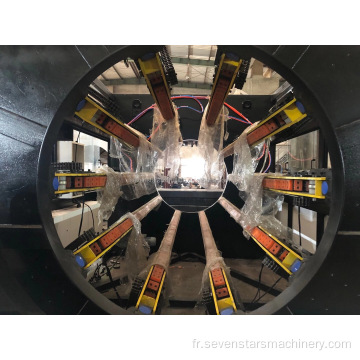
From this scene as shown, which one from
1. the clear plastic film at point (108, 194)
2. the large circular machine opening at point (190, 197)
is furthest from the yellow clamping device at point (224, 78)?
the clear plastic film at point (108, 194)

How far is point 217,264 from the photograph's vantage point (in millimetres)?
1419

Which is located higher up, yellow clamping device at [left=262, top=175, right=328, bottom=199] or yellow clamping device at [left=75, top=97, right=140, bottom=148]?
yellow clamping device at [left=75, top=97, right=140, bottom=148]

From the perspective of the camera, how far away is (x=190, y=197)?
3.04m

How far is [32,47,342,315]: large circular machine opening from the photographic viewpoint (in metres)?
1.10

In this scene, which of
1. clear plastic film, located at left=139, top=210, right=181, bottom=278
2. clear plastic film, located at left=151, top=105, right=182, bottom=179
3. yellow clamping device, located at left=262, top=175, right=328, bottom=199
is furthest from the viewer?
clear plastic film, located at left=151, top=105, right=182, bottom=179

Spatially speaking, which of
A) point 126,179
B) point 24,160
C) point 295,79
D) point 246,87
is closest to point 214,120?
point 126,179

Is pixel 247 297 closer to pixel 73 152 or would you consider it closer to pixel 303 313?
pixel 303 313

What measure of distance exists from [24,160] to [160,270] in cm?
98

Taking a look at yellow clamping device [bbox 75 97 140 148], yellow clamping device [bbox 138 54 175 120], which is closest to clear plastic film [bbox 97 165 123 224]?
yellow clamping device [bbox 75 97 140 148]

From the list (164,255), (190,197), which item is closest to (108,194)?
(164,255)

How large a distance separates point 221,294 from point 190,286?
2.83 feet

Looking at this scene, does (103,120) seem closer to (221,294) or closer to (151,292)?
(151,292)

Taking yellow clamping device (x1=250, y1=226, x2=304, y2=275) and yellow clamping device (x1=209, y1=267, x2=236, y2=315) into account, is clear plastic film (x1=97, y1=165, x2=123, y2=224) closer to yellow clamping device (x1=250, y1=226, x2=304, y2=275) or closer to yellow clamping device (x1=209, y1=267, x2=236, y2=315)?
yellow clamping device (x1=209, y1=267, x2=236, y2=315)

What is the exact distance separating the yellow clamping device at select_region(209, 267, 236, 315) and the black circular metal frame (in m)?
0.30
